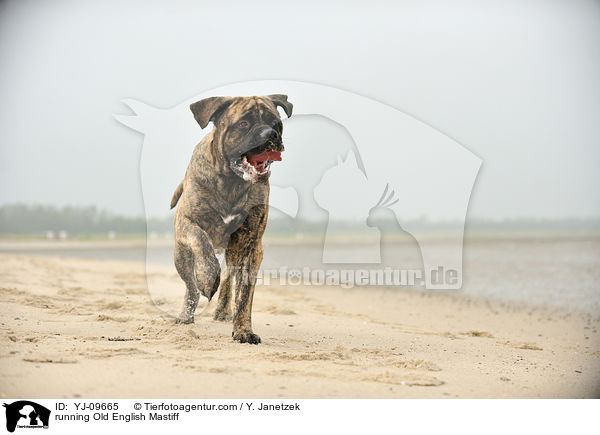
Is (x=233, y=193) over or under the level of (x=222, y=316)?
over

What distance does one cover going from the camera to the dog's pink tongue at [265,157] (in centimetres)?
512

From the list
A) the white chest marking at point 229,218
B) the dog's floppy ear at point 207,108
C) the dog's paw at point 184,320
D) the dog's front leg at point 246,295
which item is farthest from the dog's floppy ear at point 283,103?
the dog's paw at point 184,320

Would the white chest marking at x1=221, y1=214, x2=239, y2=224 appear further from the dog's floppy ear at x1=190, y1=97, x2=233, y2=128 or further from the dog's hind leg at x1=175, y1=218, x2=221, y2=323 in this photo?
the dog's floppy ear at x1=190, y1=97, x2=233, y2=128

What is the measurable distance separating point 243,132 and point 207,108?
0.51 metres

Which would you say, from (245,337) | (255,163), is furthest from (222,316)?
(255,163)

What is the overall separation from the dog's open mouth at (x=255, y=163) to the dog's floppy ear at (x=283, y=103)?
0.72 m

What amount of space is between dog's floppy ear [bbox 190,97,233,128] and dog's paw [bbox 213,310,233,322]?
2.49 meters

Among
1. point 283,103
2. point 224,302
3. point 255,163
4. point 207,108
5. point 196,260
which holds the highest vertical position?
point 283,103

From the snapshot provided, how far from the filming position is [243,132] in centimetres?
519

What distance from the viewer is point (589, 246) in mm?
21906

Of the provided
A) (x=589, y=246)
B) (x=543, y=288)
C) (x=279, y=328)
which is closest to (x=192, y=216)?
(x=279, y=328)

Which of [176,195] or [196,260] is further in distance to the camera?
[176,195]

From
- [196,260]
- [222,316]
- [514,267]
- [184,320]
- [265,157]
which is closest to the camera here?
[265,157]

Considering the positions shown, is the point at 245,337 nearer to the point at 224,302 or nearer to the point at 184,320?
the point at 184,320
